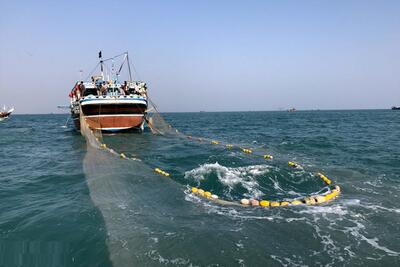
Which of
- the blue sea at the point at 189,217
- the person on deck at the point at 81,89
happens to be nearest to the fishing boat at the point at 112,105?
the person on deck at the point at 81,89

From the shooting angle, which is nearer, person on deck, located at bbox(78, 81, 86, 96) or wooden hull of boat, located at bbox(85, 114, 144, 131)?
wooden hull of boat, located at bbox(85, 114, 144, 131)

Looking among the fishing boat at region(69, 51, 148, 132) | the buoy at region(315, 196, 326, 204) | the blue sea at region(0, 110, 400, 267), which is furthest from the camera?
the fishing boat at region(69, 51, 148, 132)

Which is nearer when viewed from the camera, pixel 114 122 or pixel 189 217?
pixel 189 217

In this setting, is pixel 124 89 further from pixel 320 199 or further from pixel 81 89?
pixel 320 199

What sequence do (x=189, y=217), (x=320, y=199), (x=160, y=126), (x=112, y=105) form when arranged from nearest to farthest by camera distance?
1. (x=189, y=217)
2. (x=320, y=199)
3. (x=112, y=105)
4. (x=160, y=126)

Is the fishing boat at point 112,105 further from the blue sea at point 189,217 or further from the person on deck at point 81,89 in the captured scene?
the blue sea at point 189,217

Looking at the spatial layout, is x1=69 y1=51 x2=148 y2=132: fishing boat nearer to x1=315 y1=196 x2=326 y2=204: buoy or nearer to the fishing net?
the fishing net

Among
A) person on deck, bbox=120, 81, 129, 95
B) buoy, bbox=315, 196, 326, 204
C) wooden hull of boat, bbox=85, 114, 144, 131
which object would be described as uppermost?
person on deck, bbox=120, 81, 129, 95

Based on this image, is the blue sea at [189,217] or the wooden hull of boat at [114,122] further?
the wooden hull of boat at [114,122]

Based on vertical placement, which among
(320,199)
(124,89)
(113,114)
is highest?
(124,89)

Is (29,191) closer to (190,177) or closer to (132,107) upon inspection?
(190,177)

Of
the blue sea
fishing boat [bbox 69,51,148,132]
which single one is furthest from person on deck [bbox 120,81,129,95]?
the blue sea

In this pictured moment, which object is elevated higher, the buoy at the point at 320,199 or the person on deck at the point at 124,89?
the person on deck at the point at 124,89

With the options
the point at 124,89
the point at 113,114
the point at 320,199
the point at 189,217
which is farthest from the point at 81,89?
the point at 320,199
